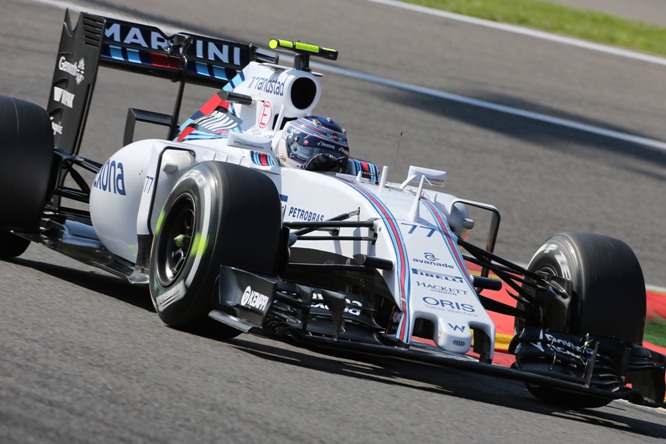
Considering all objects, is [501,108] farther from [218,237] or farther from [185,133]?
[218,237]

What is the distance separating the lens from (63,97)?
26.8 ft

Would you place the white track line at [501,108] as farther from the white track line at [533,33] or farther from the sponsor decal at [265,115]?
the sponsor decal at [265,115]

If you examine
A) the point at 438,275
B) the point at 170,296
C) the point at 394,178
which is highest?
the point at 394,178

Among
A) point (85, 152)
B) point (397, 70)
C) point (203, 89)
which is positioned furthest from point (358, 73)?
point (85, 152)

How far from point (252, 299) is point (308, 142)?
1.62m

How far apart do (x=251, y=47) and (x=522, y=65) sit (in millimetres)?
9467

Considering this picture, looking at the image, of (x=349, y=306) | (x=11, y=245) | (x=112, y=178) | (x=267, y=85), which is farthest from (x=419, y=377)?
(x=11, y=245)

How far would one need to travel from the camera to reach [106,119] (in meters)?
12.8

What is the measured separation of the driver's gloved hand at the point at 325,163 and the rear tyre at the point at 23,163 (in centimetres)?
160

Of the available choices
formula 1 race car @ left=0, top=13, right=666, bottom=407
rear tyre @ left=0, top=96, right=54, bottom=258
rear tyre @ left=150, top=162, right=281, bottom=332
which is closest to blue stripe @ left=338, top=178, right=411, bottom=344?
formula 1 race car @ left=0, top=13, right=666, bottom=407

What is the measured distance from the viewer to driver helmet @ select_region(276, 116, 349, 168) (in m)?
6.66

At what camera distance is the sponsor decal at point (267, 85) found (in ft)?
24.3

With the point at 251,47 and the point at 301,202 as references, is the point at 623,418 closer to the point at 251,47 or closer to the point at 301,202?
the point at 301,202

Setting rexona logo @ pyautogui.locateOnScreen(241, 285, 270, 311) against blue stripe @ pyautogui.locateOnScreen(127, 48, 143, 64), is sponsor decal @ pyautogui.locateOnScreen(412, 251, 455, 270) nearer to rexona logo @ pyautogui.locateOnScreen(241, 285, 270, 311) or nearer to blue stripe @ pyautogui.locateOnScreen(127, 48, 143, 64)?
rexona logo @ pyautogui.locateOnScreen(241, 285, 270, 311)
